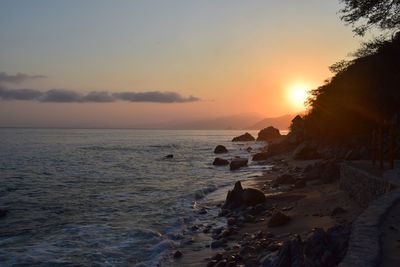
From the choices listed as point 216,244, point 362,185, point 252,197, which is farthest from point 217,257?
point 252,197

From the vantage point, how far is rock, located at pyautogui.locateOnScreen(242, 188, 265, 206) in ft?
67.5

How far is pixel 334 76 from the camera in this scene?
47469mm

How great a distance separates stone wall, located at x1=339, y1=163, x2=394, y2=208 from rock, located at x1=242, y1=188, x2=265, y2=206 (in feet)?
12.7

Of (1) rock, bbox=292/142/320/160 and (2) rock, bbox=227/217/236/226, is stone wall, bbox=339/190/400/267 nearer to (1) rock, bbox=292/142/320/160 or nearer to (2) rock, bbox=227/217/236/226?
(2) rock, bbox=227/217/236/226

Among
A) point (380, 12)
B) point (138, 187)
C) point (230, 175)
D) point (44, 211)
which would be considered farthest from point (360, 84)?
point (44, 211)

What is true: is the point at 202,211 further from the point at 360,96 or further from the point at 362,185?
the point at 360,96

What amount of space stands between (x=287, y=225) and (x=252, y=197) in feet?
16.4

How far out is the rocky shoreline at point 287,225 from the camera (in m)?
8.77

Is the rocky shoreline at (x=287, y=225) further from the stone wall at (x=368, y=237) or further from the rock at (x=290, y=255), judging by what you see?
the stone wall at (x=368, y=237)

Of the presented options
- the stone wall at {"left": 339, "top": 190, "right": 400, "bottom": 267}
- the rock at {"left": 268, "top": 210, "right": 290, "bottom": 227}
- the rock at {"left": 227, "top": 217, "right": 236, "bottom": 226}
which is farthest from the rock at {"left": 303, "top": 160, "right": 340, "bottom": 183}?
the stone wall at {"left": 339, "top": 190, "right": 400, "bottom": 267}

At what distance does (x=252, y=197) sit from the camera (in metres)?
20.7

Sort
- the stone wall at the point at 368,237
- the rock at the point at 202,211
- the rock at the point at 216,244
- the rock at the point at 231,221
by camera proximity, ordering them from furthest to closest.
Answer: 1. the rock at the point at 202,211
2. the rock at the point at 231,221
3. the rock at the point at 216,244
4. the stone wall at the point at 368,237

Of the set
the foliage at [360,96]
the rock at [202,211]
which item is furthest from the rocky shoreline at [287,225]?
the foliage at [360,96]

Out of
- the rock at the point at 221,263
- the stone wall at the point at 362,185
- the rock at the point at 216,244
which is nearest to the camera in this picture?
the rock at the point at 221,263
